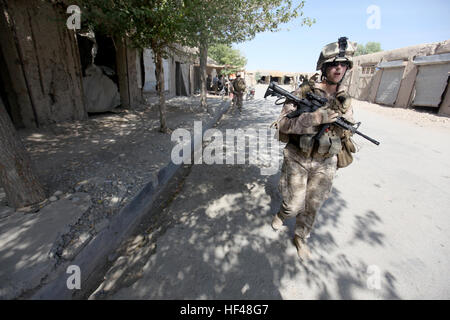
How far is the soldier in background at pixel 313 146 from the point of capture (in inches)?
78.3

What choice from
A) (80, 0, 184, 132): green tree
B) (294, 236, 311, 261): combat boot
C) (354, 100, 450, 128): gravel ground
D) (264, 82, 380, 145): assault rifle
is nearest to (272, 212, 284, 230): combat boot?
(294, 236, 311, 261): combat boot

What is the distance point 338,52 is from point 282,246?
6.62 ft

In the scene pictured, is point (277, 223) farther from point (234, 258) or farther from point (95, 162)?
point (95, 162)

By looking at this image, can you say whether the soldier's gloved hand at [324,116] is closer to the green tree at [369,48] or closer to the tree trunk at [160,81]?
the tree trunk at [160,81]

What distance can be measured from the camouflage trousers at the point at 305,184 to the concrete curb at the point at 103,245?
73.8 inches

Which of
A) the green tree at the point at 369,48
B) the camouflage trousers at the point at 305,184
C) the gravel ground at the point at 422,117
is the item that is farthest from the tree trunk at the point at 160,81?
the green tree at the point at 369,48

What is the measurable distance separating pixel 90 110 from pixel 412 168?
9076 millimetres

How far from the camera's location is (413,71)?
44.4 feet

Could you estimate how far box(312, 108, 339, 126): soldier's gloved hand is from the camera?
1.86 m

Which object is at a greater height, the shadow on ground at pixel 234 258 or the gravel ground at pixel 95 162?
the gravel ground at pixel 95 162

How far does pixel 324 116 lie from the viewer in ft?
6.11

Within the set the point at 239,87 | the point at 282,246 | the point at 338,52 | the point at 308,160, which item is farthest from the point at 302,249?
the point at 239,87

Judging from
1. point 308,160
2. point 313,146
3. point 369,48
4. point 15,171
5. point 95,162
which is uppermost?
point 369,48
